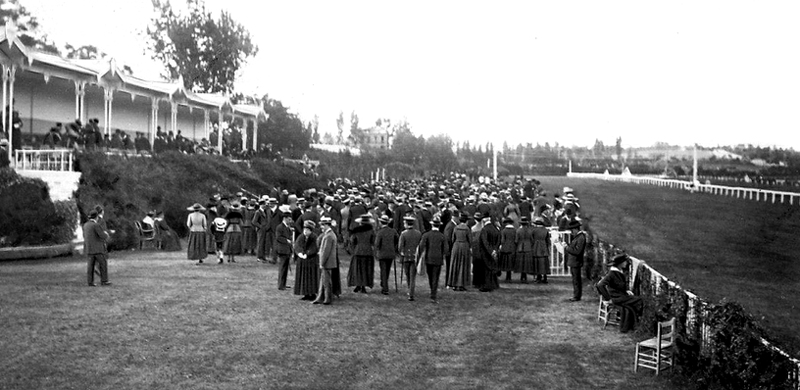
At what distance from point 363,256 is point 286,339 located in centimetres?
442

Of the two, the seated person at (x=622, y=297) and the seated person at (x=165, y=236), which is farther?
the seated person at (x=165, y=236)

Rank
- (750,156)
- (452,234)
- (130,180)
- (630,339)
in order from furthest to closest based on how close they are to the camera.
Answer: (750,156) → (130,180) → (452,234) → (630,339)

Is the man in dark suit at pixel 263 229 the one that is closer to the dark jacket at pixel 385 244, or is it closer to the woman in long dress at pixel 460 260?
the dark jacket at pixel 385 244

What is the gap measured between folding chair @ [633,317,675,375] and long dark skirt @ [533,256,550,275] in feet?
23.3

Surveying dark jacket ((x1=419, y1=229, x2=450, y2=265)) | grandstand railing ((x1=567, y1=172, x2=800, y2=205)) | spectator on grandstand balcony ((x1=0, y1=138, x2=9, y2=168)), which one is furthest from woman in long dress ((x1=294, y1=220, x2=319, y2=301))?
grandstand railing ((x1=567, y1=172, x2=800, y2=205))

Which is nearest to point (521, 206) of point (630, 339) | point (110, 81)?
point (630, 339)

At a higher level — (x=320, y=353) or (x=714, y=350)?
(x=714, y=350)

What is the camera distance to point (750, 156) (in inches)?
3098

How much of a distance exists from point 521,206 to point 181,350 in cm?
1676

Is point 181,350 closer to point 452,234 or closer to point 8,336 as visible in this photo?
point 8,336

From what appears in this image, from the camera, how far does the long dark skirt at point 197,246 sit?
738 inches

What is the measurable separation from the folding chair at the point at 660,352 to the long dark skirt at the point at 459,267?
241 inches

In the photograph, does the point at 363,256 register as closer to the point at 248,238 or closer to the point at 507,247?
the point at 507,247

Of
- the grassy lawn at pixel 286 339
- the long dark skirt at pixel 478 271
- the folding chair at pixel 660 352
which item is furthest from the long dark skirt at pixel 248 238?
the folding chair at pixel 660 352
